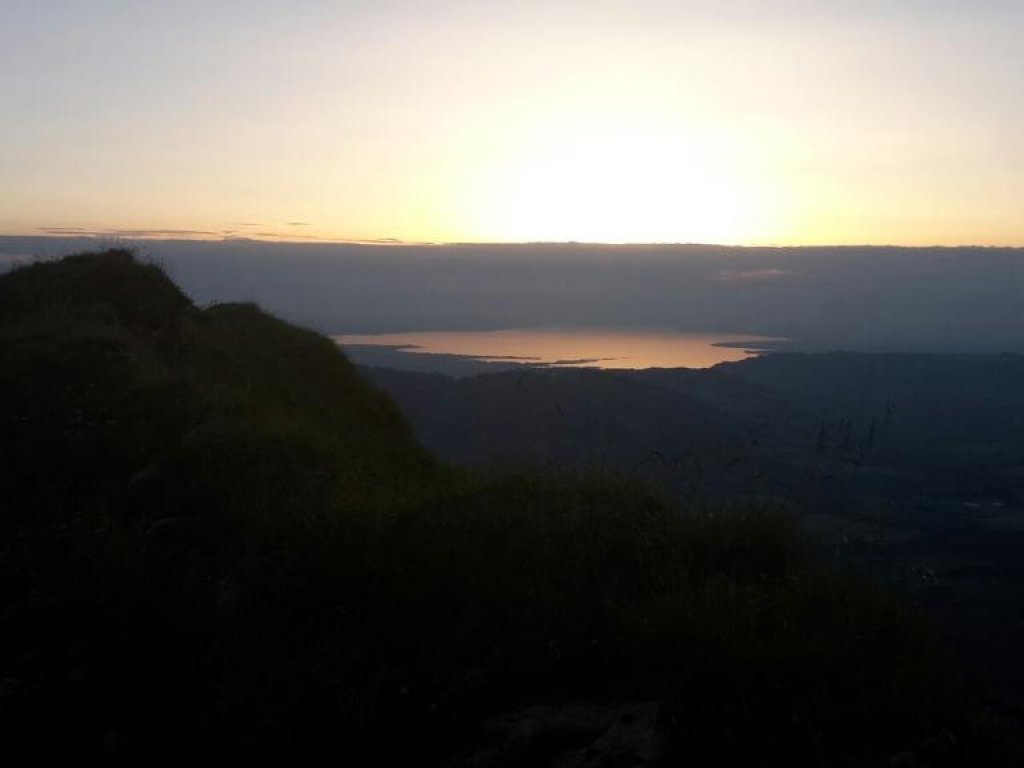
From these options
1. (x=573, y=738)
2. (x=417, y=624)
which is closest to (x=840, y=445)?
(x=417, y=624)

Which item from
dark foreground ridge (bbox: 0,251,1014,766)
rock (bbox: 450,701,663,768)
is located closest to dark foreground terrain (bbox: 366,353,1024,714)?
dark foreground ridge (bbox: 0,251,1014,766)

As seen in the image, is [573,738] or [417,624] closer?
[573,738]

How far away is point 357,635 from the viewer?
5477mm

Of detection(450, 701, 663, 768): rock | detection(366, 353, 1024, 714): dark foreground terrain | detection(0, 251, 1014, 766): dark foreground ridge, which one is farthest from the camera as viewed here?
detection(366, 353, 1024, 714): dark foreground terrain

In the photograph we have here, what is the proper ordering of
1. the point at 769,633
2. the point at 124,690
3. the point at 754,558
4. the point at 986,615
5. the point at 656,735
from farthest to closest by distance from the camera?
the point at 986,615, the point at 754,558, the point at 124,690, the point at 769,633, the point at 656,735

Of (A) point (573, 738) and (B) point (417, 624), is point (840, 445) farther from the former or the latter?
(A) point (573, 738)

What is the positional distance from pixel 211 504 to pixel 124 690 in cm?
185

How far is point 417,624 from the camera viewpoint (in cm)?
550

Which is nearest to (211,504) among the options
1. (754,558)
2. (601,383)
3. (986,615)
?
(754,558)

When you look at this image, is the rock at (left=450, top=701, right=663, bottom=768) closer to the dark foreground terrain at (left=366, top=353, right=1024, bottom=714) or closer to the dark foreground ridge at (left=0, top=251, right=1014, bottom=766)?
the dark foreground ridge at (left=0, top=251, right=1014, bottom=766)

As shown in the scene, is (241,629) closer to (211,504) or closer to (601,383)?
(211,504)

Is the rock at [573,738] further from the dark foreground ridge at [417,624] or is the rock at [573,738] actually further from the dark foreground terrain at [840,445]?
the dark foreground terrain at [840,445]

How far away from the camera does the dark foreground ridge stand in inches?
178

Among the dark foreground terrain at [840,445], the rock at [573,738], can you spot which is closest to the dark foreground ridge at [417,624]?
the rock at [573,738]
